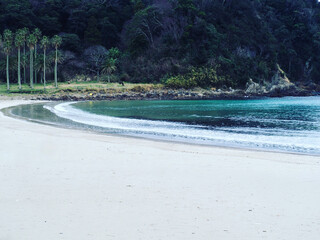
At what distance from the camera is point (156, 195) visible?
7.00m

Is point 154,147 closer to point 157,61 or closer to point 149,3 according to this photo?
point 157,61

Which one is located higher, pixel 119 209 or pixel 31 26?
pixel 31 26

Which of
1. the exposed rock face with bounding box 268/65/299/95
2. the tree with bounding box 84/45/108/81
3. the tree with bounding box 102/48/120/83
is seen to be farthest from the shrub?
the tree with bounding box 84/45/108/81

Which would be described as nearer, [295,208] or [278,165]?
[295,208]

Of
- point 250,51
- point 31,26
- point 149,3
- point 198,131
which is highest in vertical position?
point 149,3

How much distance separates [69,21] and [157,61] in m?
30.1

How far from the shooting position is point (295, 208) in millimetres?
6312

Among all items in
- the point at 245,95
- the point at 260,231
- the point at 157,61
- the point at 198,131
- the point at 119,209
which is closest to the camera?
the point at 260,231

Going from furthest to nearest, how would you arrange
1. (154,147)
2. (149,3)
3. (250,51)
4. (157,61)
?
1. (149,3)
2. (250,51)
3. (157,61)
4. (154,147)

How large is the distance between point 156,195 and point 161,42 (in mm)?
76546

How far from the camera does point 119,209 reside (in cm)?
611

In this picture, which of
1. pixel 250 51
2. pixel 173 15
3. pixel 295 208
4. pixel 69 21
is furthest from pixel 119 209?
pixel 69 21

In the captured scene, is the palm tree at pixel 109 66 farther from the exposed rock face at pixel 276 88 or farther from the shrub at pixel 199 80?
the exposed rock face at pixel 276 88

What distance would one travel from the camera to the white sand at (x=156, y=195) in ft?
17.2
